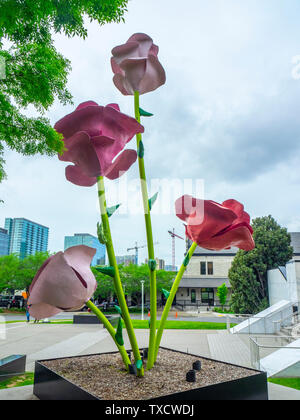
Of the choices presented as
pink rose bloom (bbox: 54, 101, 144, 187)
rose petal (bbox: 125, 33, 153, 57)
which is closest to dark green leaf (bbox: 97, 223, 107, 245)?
pink rose bloom (bbox: 54, 101, 144, 187)

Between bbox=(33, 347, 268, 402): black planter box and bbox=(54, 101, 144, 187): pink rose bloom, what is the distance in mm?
2186

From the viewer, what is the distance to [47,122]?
5.35 meters

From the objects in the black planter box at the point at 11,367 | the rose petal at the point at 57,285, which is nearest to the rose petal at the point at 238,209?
the rose petal at the point at 57,285

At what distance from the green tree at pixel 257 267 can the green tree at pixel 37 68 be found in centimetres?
1907

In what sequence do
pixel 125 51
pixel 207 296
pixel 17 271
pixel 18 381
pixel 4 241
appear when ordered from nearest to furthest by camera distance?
pixel 125 51 → pixel 18 381 → pixel 17 271 → pixel 207 296 → pixel 4 241

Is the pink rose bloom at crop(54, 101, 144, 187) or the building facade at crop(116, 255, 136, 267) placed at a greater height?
the building facade at crop(116, 255, 136, 267)

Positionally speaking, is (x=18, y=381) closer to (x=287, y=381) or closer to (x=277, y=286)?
(x=287, y=381)

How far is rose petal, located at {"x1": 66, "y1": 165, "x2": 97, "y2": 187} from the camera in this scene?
139 inches

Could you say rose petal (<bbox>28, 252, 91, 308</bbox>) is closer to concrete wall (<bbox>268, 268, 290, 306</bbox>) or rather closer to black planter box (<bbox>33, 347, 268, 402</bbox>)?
black planter box (<bbox>33, 347, 268, 402</bbox>)

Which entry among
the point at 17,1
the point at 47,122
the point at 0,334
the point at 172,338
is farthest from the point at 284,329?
the point at 17,1

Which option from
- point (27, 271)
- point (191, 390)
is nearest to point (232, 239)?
point (191, 390)

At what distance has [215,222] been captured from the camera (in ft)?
11.1

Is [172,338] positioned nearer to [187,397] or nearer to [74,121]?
[187,397]

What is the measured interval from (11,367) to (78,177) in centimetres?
597
